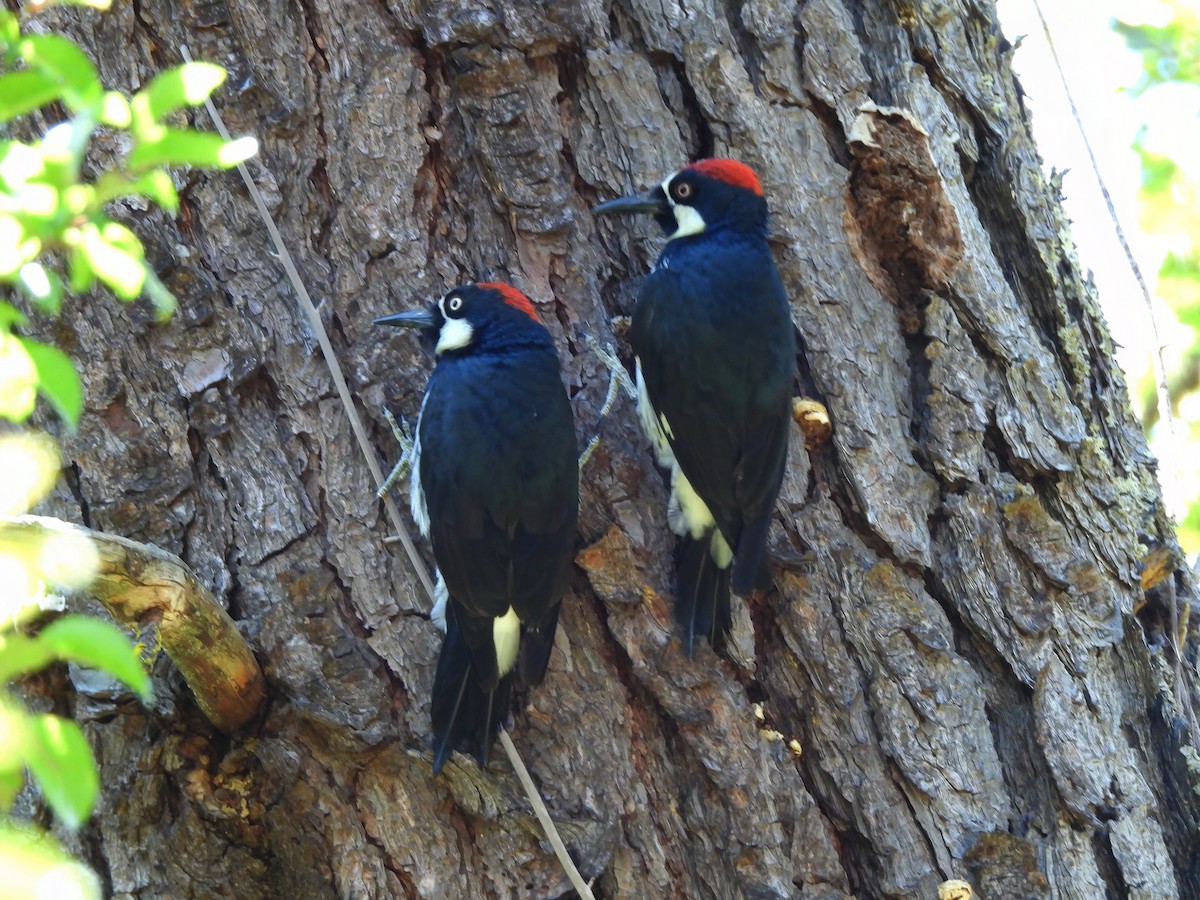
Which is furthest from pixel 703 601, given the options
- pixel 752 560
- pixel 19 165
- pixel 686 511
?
pixel 19 165

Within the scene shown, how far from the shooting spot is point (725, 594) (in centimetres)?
284

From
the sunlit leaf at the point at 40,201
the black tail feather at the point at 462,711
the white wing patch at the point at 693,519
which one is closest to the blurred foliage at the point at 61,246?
the sunlit leaf at the point at 40,201

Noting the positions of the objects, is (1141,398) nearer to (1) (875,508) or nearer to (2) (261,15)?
(1) (875,508)

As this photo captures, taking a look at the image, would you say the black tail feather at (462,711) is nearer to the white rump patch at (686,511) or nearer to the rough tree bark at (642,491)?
the rough tree bark at (642,491)

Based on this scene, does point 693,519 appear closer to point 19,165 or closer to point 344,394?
point 344,394

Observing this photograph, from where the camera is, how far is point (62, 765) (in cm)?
109

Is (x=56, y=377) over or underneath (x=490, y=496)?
over

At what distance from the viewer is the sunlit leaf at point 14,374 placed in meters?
1.20

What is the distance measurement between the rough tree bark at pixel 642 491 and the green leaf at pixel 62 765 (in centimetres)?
160

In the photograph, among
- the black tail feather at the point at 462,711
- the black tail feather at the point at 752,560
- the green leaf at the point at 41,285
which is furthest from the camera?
the black tail feather at the point at 752,560

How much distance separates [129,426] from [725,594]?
1513 mm

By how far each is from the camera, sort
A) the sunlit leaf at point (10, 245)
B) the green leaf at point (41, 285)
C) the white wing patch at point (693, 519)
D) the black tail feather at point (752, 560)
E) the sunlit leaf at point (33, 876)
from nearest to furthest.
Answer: the sunlit leaf at point (33, 876), the sunlit leaf at point (10, 245), the green leaf at point (41, 285), the black tail feather at point (752, 560), the white wing patch at point (693, 519)

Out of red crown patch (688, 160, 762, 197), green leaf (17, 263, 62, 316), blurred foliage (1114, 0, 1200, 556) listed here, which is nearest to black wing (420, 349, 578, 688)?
red crown patch (688, 160, 762, 197)

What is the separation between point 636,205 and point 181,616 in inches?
60.7
